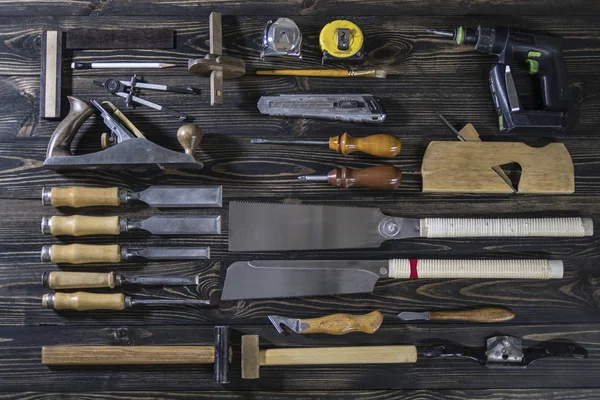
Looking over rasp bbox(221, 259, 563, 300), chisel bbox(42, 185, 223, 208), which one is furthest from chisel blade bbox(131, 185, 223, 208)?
rasp bbox(221, 259, 563, 300)

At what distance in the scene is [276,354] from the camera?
1963 mm

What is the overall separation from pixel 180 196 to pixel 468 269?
962mm

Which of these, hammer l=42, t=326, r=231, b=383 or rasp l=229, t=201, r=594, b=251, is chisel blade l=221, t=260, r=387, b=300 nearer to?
rasp l=229, t=201, r=594, b=251

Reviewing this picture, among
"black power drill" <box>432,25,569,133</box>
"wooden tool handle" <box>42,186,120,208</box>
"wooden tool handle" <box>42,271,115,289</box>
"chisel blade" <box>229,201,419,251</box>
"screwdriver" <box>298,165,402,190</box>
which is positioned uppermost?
"black power drill" <box>432,25,569,133</box>

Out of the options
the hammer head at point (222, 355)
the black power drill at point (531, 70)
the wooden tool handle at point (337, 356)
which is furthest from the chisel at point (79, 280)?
the black power drill at point (531, 70)

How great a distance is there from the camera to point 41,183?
2.07 m

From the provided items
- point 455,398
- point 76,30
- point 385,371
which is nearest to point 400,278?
point 385,371

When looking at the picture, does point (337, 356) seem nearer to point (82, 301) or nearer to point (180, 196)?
point (180, 196)

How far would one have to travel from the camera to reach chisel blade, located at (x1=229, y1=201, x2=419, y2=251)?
79.7 inches

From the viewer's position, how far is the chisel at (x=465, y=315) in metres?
1.99

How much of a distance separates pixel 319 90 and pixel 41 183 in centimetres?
99

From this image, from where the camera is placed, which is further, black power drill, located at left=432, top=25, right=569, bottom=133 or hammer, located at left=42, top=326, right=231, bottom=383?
black power drill, located at left=432, top=25, right=569, bottom=133

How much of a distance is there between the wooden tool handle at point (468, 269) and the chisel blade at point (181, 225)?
1.96 ft

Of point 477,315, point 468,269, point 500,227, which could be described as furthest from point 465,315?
point 500,227
